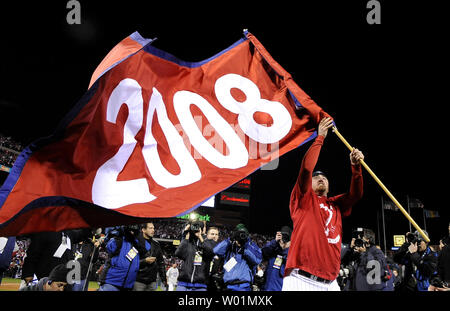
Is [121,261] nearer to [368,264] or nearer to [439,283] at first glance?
[368,264]

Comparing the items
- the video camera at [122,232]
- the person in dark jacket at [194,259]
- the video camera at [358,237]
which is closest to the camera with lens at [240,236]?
the person in dark jacket at [194,259]

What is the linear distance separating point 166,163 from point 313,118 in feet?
5.66

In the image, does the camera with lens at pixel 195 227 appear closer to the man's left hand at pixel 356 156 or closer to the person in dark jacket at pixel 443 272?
the man's left hand at pixel 356 156

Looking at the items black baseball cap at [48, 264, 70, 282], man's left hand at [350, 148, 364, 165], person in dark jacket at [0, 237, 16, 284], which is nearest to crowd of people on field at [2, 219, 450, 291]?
person in dark jacket at [0, 237, 16, 284]

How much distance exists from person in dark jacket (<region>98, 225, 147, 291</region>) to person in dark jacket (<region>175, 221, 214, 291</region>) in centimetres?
130

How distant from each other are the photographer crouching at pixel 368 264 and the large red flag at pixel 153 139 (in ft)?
16.5

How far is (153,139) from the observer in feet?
10.7

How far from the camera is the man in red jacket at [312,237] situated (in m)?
2.93

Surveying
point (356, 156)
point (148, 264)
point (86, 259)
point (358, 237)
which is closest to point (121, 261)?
point (148, 264)

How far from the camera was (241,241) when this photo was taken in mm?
6953

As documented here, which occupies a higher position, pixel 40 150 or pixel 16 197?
pixel 40 150

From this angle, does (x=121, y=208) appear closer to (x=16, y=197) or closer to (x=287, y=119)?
(x=16, y=197)
